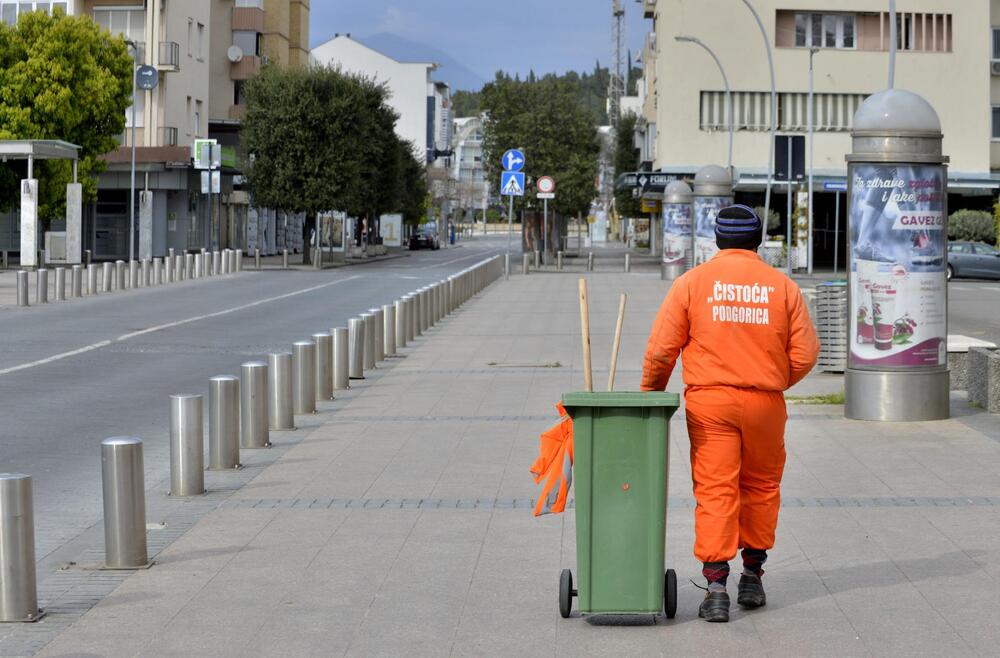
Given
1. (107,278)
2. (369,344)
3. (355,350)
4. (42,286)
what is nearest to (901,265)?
(355,350)

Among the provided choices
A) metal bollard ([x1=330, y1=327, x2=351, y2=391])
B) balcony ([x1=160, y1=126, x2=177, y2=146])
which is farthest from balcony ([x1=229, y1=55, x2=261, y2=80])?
metal bollard ([x1=330, y1=327, x2=351, y2=391])

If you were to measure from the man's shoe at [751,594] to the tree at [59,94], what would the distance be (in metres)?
47.7

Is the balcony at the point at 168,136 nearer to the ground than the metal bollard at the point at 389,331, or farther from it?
farther from it

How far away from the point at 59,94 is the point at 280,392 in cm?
4426

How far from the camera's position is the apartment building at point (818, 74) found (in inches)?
2506

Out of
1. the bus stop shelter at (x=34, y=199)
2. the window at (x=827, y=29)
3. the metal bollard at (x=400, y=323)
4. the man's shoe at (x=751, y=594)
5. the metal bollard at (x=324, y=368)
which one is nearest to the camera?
the man's shoe at (x=751, y=594)

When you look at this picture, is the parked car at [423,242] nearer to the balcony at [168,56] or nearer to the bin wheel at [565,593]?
the balcony at [168,56]

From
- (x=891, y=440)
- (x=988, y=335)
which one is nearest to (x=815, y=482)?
(x=891, y=440)

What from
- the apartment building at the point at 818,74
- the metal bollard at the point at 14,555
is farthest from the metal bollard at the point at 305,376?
the apartment building at the point at 818,74

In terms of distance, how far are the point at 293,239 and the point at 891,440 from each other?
7763 centimetres

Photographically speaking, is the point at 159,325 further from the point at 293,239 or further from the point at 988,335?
the point at 293,239

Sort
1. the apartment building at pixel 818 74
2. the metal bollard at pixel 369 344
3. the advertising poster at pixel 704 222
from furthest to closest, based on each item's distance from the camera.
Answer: the apartment building at pixel 818 74 < the advertising poster at pixel 704 222 < the metal bollard at pixel 369 344

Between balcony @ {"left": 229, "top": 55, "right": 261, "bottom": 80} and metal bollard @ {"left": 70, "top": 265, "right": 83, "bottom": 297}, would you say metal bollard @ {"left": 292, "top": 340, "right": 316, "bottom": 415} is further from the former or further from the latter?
balcony @ {"left": 229, "top": 55, "right": 261, "bottom": 80}

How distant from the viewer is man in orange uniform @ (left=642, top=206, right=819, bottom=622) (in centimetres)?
609
